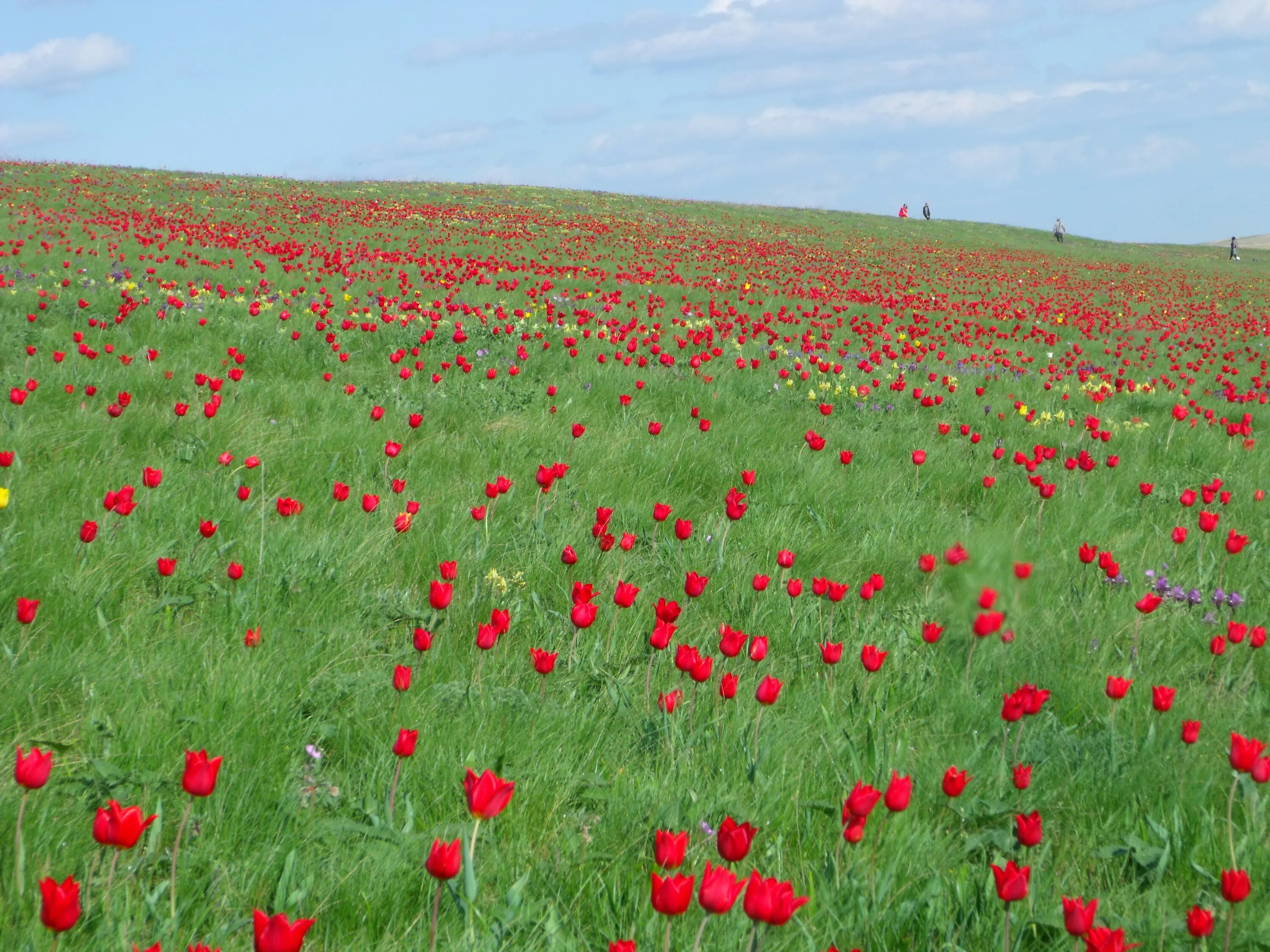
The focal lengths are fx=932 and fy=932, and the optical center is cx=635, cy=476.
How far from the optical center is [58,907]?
4.65ft

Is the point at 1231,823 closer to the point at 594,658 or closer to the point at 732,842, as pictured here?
the point at 732,842

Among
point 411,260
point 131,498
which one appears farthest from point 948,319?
point 131,498

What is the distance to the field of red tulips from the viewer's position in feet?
6.59

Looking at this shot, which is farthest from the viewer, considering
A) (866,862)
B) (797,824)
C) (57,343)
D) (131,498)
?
(57,343)


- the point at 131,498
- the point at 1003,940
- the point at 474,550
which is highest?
the point at 131,498

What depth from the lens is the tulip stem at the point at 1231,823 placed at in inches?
81.3

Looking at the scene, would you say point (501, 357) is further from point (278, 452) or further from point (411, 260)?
point (411, 260)

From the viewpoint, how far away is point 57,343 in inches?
275

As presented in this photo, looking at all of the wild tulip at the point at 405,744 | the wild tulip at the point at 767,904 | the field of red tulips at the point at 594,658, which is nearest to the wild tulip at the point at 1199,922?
the field of red tulips at the point at 594,658

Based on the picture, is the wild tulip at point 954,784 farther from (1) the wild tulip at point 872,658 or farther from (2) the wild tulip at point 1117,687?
(2) the wild tulip at point 1117,687

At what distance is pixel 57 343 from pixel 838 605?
6219 millimetres

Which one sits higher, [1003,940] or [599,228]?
[599,228]

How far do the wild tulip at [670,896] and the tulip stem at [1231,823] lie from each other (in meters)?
1.09

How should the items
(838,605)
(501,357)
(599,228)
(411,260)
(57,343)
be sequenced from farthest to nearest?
(599,228) → (411,260) → (501,357) → (57,343) → (838,605)
